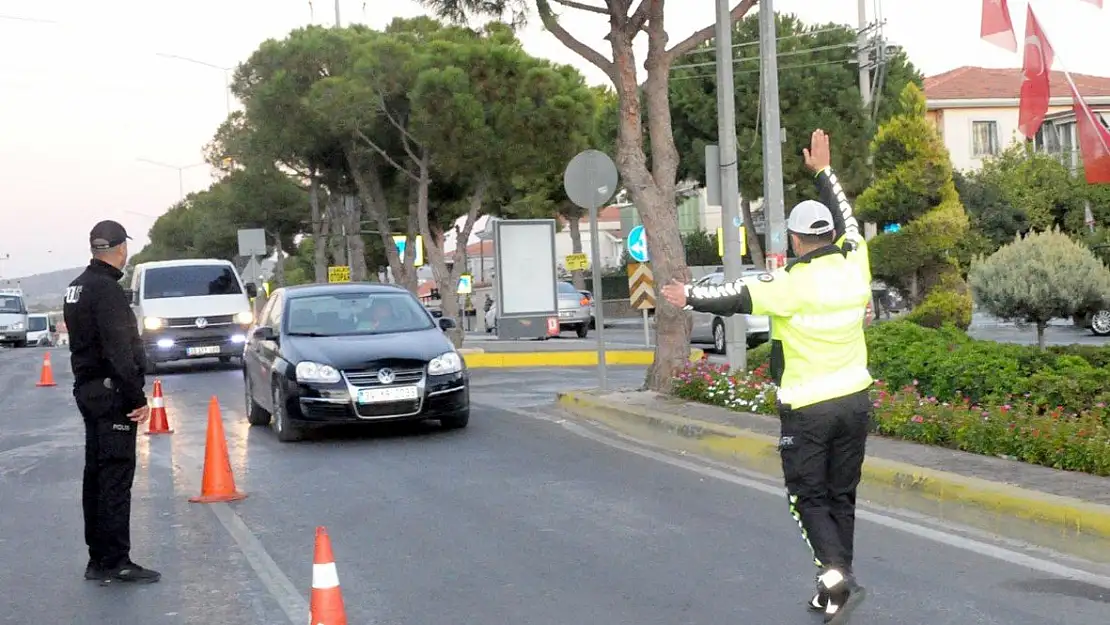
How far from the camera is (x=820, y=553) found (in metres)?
5.99

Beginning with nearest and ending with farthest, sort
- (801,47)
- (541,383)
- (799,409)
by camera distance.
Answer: (799,409) → (541,383) → (801,47)

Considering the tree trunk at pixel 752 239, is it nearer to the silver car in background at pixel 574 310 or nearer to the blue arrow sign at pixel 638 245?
the silver car in background at pixel 574 310

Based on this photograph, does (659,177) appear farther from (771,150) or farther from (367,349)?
(367,349)

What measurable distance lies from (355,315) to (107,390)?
7322 mm

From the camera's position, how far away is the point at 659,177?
1543cm

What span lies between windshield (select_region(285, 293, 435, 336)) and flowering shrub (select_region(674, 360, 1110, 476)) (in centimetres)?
401

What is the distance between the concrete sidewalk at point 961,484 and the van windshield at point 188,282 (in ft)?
53.0

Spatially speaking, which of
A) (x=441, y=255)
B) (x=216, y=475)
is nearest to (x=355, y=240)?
(x=441, y=255)

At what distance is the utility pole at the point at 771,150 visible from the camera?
16.9 m

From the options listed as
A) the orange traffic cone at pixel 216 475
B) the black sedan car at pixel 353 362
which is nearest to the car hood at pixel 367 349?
the black sedan car at pixel 353 362

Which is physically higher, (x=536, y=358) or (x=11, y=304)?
(x=11, y=304)

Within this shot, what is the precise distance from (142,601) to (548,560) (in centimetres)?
208

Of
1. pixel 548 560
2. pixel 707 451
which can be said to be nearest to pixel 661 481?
pixel 707 451

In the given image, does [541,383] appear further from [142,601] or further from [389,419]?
[142,601]
